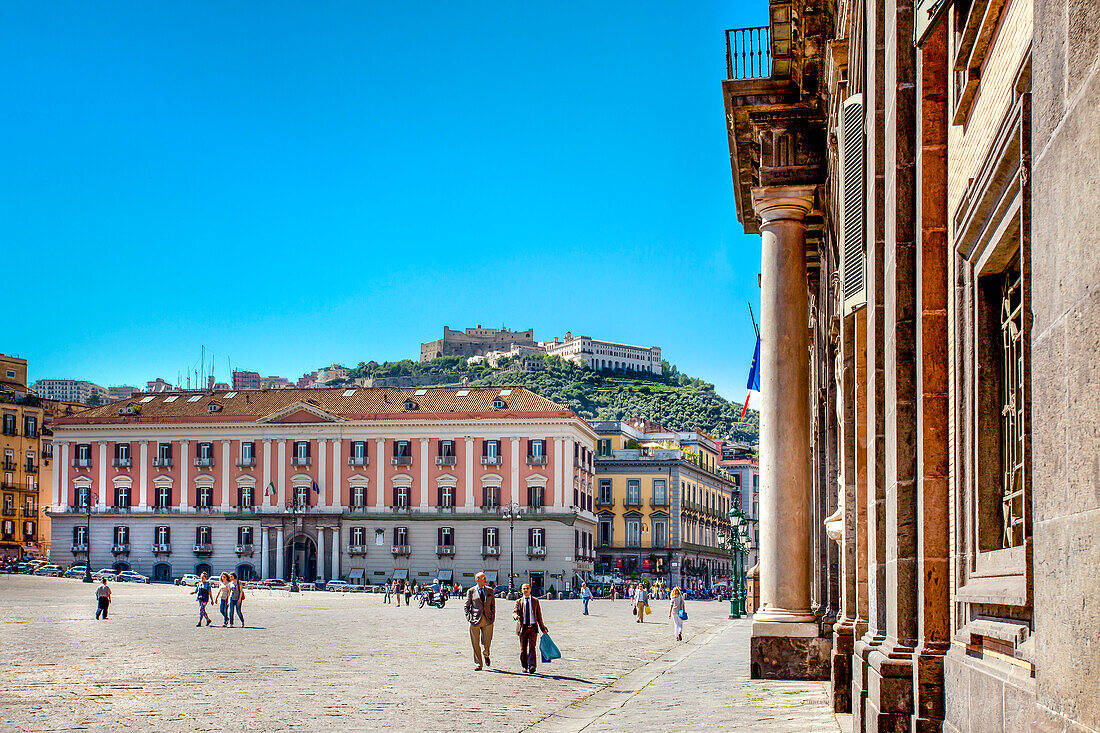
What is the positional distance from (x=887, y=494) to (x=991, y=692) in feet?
7.29

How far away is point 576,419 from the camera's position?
79062 mm

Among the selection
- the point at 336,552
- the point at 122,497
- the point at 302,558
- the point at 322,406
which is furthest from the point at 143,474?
the point at 336,552

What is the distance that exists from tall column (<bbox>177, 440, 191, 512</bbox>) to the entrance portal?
785 cm

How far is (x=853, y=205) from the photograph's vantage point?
9.72 metres

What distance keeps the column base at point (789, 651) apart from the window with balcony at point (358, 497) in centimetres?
6788

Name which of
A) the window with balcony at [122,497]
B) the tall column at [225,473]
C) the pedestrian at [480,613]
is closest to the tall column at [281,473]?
the tall column at [225,473]

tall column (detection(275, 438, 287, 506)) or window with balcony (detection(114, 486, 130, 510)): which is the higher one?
tall column (detection(275, 438, 287, 506))

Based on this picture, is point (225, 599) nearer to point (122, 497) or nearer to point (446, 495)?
point (446, 495)

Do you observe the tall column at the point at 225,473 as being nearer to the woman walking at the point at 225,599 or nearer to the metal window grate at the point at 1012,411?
the woman walking at the point at 225,599

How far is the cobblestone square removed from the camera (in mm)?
11836

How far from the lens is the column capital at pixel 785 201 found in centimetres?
1537

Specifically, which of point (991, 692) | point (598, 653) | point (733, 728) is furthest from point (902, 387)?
point (598, 653)

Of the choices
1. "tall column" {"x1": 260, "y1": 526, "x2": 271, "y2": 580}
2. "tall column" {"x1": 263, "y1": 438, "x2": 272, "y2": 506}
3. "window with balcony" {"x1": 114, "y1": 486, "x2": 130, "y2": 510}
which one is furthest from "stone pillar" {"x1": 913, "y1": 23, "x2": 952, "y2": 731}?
"window with balcony" {"x1": 114, "y1": 486, "x2": 130, "y2": 510}

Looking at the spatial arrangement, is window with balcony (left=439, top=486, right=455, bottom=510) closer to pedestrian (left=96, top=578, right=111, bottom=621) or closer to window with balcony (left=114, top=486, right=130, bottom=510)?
window with balcony (left=114, top=486, right=130, bottom=510)
